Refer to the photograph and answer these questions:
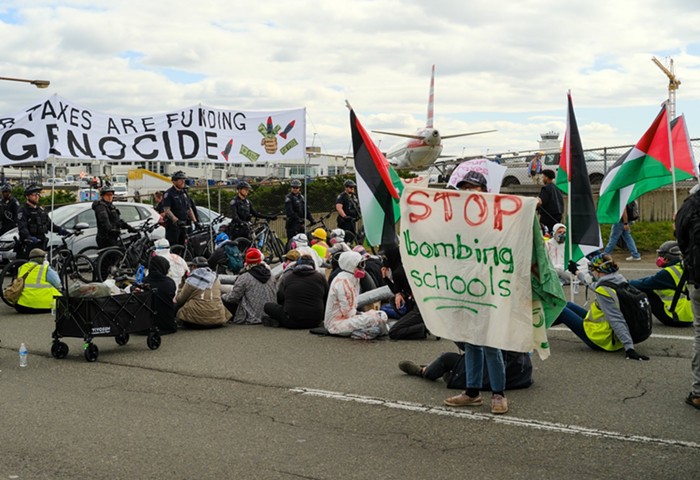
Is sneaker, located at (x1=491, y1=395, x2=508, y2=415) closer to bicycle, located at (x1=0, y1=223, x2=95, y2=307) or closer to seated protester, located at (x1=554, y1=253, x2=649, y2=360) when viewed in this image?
seated protester, located at (x1=554, y1=253, x2=649, y2=360)

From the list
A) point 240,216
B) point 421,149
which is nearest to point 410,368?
point 240,216

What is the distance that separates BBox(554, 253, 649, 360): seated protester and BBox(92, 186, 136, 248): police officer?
9.34 m

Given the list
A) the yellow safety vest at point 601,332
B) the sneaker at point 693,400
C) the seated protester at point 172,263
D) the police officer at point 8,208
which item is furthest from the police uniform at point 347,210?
the sneaker at point 693,400

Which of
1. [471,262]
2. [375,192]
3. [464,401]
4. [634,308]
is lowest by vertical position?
[464,401]

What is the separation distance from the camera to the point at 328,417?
7504mm

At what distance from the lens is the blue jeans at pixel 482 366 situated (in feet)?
24.8

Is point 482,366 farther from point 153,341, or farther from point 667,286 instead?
point 153,341

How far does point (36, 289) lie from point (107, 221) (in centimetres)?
287

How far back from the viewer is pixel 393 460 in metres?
6.30

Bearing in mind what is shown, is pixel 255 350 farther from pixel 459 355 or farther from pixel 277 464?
pixel 277 464

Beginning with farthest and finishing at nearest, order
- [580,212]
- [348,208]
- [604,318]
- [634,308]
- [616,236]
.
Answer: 1. [348,208]
2. [616,236]
3. [604,318]
4. [634,308]
5. [580,212]

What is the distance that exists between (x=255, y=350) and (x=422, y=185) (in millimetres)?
3466

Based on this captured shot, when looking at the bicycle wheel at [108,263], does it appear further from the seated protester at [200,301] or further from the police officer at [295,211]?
the seated protester at [200,301]

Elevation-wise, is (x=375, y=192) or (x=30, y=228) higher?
(x=375, y=192)
